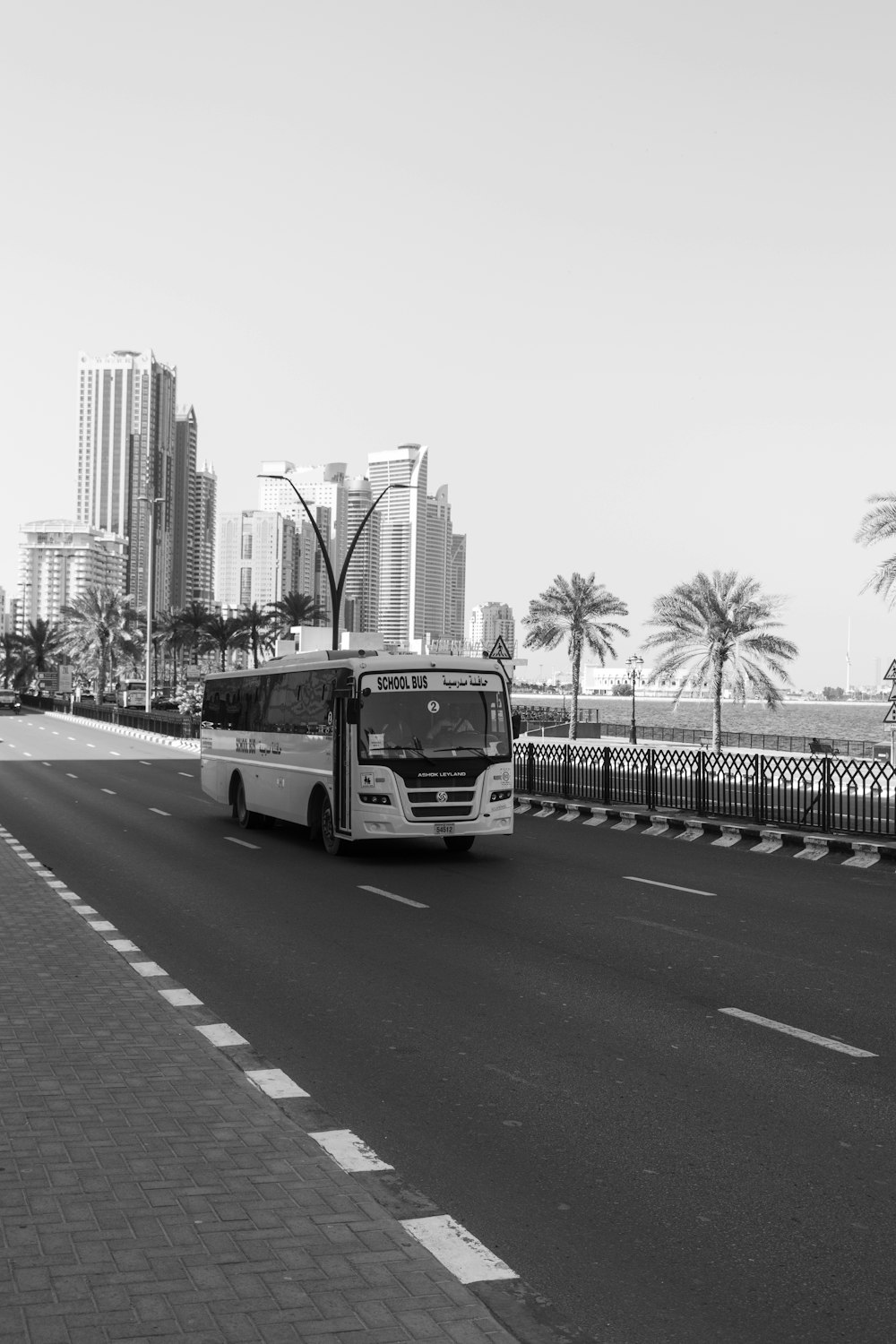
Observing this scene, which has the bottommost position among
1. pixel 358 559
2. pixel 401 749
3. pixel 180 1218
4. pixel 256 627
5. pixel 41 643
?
pixel 180 1218

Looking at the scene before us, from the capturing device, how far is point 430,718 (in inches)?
720

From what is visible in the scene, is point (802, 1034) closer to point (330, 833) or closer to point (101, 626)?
point (330, 833)

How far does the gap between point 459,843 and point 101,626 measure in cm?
8179

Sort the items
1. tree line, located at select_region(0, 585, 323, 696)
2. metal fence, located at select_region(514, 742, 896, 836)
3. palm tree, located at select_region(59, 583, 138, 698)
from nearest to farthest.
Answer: metal fence, located at select_region(514, 742, 896, 836) < tree line, located at select_region(0, 585, 323, 696) < palm tree, located at select_region(59, 583, 138, 698)

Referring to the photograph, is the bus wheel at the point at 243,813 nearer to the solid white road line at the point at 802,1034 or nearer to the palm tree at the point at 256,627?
the solid white road line at the point at 802,1034

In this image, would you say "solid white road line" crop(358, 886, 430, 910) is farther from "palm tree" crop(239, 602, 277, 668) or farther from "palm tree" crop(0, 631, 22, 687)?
"palm tree" crop(0, 631, 22, 687)

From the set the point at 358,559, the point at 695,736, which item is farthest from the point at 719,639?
the point at 358,559

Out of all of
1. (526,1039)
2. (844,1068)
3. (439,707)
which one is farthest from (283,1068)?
(439,707)

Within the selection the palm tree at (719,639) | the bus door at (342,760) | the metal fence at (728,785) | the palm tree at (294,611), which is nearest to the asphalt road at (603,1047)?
the bus door at (342,760)

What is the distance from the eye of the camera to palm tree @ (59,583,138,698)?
9688 cm

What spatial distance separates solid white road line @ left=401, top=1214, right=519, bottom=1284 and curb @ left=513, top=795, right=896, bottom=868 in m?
14.9

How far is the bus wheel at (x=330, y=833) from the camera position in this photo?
1888cm

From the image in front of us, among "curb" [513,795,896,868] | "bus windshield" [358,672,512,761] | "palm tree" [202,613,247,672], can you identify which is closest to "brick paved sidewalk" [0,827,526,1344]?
"bus windshield" [358,672,512,761]

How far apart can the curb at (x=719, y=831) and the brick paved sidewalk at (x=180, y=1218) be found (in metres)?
13.7
